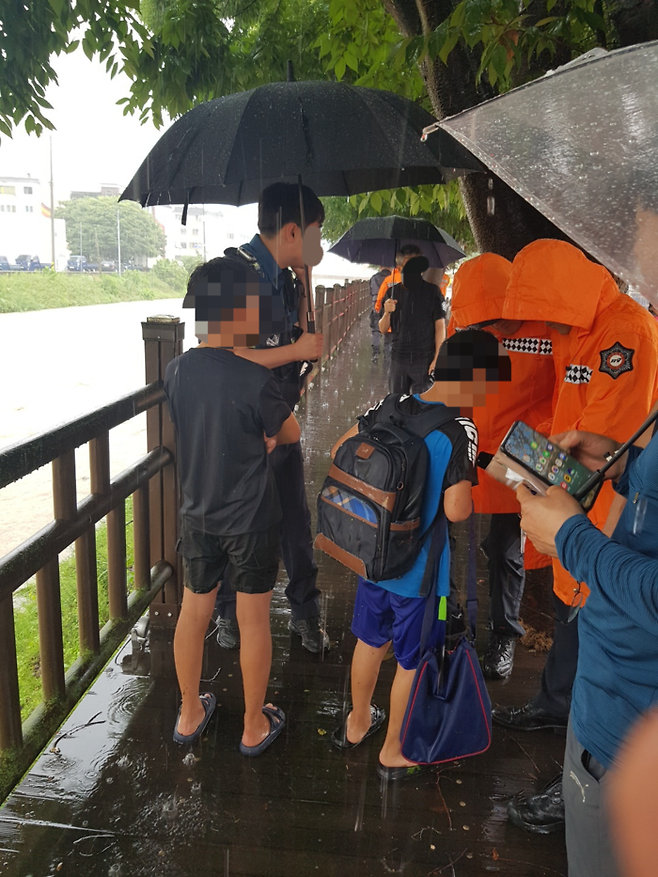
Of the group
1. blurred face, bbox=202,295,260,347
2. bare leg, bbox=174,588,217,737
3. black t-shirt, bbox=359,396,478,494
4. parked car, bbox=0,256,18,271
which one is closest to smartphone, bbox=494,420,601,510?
black t-shirt, bbox=359,396,478,494

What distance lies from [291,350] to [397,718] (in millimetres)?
1387

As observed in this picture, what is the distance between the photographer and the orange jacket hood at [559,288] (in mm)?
2354

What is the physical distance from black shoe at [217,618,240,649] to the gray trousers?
2032 mm

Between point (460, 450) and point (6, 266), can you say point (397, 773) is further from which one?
point (6, 266)

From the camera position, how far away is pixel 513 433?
1764 millimetres

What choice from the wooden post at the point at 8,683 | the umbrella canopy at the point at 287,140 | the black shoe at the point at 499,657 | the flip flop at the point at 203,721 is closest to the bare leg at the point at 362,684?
the flip flop at the point at 203,721

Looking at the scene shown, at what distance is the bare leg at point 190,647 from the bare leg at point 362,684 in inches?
22.8

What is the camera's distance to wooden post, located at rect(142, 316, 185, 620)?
3.04m

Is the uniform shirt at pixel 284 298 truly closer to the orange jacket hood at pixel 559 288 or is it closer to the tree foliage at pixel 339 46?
the orange jacket hood at pixel 559 288

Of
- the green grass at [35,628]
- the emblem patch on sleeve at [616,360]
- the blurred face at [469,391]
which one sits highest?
the emblem patch on sleeve at [616,360]

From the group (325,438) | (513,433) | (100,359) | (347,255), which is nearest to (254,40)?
(347,255)

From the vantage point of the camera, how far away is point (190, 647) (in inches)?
96.7

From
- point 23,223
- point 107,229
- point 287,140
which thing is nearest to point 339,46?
point 287,140

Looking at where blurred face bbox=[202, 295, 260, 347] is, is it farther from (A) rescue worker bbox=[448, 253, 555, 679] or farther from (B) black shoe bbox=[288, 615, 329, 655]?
(B) black shoe bbox=[288, 615, 329, 655]
